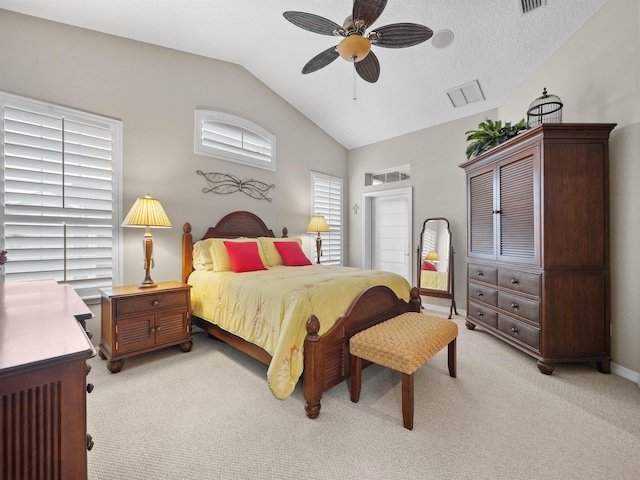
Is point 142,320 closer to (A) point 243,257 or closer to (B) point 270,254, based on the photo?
(A) point 243,257

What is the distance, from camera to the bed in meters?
1.93

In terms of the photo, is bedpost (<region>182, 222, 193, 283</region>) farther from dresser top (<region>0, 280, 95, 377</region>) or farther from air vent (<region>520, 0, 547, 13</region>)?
air vent (<region>520, 0, 547, 13</region>)

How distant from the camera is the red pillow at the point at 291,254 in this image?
3.81m

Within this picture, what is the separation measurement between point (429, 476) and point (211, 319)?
88.0 inches

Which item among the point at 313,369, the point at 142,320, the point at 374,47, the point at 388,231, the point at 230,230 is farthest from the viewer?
the point at 388,231

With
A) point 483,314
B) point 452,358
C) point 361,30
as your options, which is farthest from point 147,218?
point 483,314

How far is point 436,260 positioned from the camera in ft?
15.0

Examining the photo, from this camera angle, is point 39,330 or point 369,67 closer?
point 39,330

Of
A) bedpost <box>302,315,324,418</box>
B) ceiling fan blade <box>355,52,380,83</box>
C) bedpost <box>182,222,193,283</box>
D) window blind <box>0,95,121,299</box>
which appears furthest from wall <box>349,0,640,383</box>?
window blind <box>0,95,121,299</box>

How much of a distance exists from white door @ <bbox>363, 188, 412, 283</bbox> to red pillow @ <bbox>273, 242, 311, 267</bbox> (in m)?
2.00

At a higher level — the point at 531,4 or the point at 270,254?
the point at 531,4

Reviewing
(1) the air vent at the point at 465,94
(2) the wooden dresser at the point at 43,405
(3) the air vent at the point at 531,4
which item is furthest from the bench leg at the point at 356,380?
(1) the air vent at the point at 465,94

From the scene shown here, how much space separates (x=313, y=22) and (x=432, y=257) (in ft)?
11.9

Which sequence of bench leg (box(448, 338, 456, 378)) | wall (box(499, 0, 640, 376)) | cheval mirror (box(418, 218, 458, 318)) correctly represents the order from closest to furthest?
wall (box(499, 0, 640, 376))
bench leg (box(448, 338, 456, 378))
cheval mirror (box(418, 218, 458, 318))
